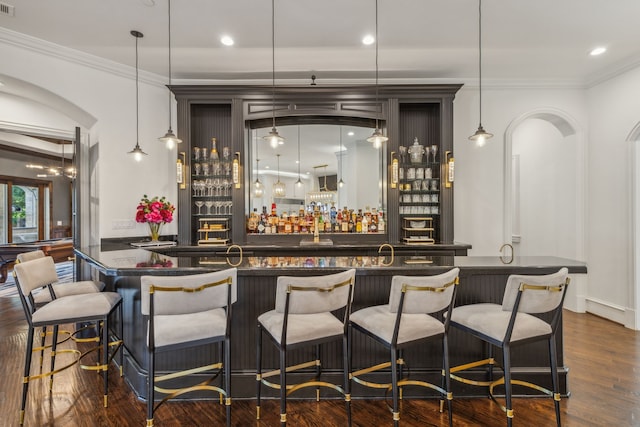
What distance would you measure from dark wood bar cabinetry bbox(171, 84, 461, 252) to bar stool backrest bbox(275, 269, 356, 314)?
238cm

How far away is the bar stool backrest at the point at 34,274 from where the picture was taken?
2.07m

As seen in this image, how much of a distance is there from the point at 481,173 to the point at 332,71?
254 cm

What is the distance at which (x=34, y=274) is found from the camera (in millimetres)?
2205

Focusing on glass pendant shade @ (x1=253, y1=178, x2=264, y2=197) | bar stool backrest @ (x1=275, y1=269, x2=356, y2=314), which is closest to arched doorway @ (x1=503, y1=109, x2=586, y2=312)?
glass pendant shade @ (x1=253, y1=178, x2=264, y2=197)

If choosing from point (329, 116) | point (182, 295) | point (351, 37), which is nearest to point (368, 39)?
point (351, 37)

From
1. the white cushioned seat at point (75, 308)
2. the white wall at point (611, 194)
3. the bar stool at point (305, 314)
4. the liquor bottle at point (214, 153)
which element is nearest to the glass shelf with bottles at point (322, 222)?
the liquor bottle at point (214, 153)

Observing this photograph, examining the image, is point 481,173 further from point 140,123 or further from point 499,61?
point 140,123

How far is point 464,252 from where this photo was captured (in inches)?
154

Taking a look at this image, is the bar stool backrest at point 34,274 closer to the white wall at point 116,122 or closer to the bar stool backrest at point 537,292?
the white wall at point 116,122

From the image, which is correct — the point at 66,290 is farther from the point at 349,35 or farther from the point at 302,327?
the point at 349,35

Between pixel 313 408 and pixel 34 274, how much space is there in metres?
2.20

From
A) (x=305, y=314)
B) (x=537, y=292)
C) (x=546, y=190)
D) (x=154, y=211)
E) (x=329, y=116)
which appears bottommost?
(x=305, y=314)

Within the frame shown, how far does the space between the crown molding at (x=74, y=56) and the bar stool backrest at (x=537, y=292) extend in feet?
15.3

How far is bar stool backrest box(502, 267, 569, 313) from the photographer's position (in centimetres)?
179
